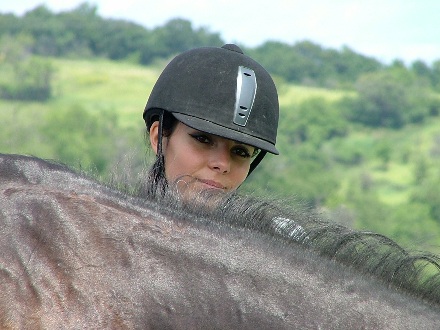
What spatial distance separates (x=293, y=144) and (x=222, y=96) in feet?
326

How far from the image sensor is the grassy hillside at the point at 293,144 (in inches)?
2562

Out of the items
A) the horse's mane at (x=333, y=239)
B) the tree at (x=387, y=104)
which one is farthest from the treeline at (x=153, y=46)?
the horse's mane at (x=333, y=239)

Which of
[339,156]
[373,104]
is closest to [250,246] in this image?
[339,156]

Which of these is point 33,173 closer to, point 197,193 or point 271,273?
point 197,193

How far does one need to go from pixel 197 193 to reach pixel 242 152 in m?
1.53

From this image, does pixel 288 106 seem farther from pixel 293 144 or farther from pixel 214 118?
pixel 214 118

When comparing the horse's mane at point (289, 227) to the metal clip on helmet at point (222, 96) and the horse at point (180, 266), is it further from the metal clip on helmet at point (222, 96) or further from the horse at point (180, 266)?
the metal clip on helmet at point (222, 96)

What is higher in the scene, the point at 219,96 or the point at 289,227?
the point at 219,96

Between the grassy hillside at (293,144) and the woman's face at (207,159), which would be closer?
the woman's face at (207,159)

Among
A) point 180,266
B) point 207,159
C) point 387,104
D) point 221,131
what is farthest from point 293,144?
point 180,266

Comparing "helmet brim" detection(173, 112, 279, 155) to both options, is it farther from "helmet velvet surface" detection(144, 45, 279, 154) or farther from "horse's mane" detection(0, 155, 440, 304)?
"horse's mane" detection(0, 155, 440, 304)

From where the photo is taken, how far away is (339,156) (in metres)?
99.7

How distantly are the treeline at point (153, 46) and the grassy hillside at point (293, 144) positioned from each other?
314 inches

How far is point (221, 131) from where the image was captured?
12.4 ft
